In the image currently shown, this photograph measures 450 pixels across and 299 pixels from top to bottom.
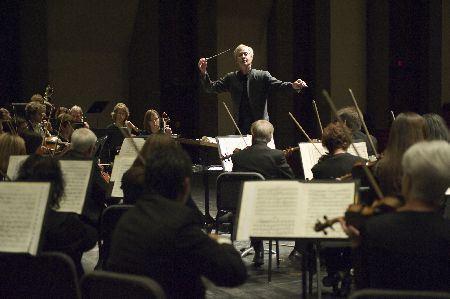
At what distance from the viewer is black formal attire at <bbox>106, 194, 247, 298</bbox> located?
2342mm

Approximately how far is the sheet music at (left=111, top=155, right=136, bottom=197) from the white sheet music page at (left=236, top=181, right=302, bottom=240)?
5.95 feet

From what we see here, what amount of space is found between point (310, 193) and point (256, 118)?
3613 millimetres

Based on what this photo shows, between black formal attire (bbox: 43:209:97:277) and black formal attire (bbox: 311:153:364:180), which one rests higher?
black formal attire (bbox: 311:153:364:180)

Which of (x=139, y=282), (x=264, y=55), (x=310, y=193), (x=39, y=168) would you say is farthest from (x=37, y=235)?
(x=264, y=55)

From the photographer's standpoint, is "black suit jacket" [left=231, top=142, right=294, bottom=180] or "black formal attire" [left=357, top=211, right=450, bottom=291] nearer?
"black formal attire" [left=357, top=211, right=450, bottom=291]

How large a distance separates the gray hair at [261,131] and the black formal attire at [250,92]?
1.08 meters

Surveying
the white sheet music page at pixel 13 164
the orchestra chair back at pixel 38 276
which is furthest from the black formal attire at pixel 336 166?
the orchestra chair back at pixel 38 276

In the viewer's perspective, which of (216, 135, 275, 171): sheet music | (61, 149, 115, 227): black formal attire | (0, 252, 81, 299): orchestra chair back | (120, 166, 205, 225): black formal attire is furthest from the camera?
(216, 135, 275, 171): sheet music

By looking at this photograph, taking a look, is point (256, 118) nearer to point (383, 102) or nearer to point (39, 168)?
point (39, 168)

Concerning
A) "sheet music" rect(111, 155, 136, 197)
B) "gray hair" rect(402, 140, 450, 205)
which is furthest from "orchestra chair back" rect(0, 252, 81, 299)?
"sheet music" rect(111, 155, 136, 197)

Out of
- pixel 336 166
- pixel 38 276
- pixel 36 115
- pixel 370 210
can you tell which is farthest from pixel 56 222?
pixel 36 115

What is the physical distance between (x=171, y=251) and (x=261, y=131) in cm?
333

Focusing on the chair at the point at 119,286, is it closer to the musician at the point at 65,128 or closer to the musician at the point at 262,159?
the musician at the point at 262,159

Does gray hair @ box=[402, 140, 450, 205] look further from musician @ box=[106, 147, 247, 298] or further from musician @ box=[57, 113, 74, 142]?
musician @ box=[57, 113, 74, 142]
